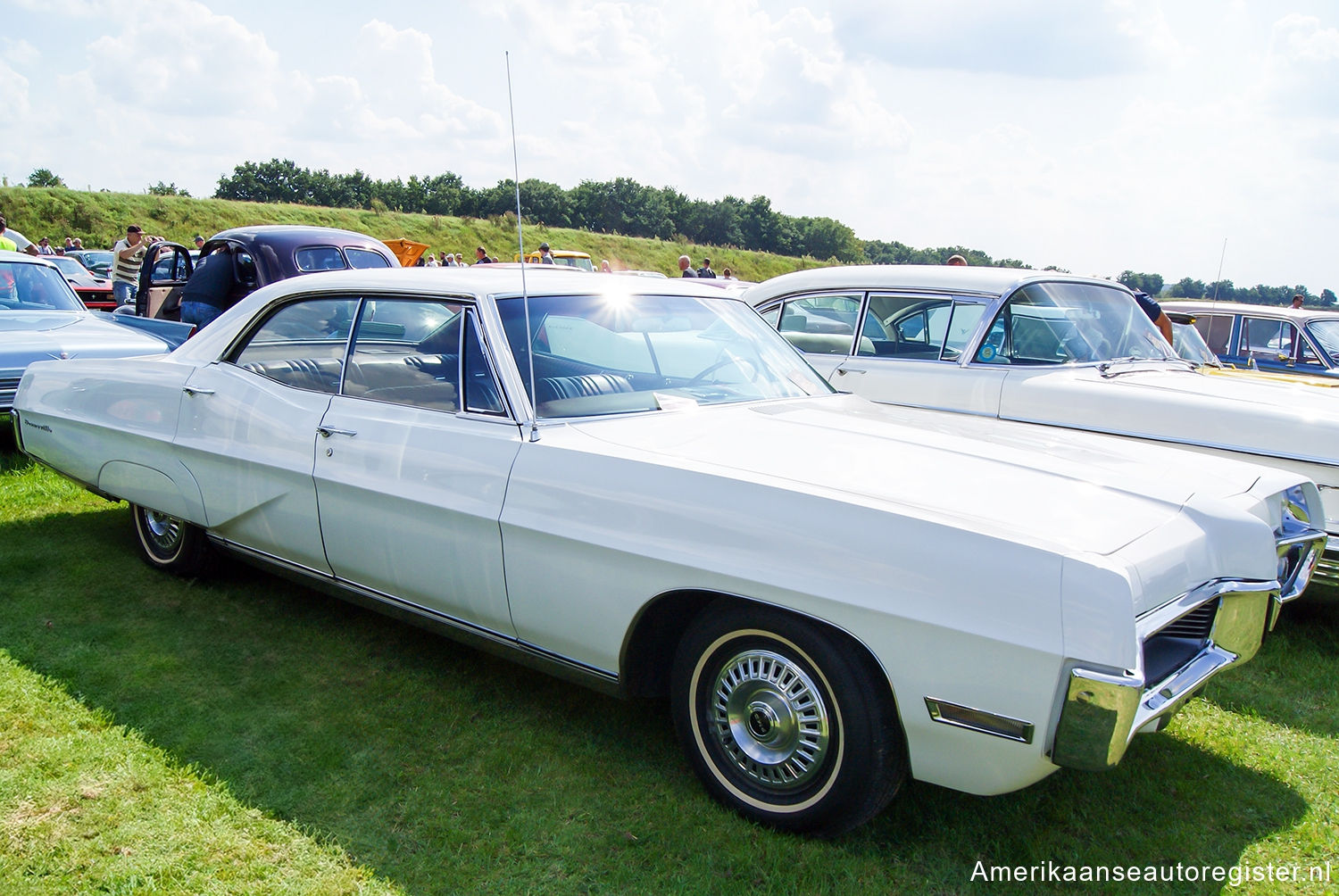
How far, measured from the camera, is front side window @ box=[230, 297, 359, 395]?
3.50m

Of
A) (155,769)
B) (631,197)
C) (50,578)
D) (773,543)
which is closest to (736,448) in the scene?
(773,543)

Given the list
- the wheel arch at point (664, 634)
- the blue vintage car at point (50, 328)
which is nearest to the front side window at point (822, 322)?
the wheel arch at point (664, 634)

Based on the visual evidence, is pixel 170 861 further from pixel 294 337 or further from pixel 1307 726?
pixel 1307 726

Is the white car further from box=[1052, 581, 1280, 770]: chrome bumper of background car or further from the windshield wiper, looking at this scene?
box=[1052, 581, 1280, 770]: chrome bumper of background car

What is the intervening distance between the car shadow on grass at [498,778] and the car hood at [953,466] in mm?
943

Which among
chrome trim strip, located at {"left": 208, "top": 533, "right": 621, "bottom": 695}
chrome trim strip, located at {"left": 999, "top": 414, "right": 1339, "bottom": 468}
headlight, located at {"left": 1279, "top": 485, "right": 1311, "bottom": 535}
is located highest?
headlight, located at {"left": 1279, "top": 485, "right": 1311, "bottom": 535}

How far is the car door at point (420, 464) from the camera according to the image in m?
2.91

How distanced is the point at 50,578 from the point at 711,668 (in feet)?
11.6

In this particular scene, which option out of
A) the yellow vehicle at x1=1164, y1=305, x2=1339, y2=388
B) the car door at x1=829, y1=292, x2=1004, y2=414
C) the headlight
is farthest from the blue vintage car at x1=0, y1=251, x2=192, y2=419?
the yellow vehicle at x1=1164, y1=305, x2=1339, y2=388

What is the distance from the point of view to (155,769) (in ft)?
9.25

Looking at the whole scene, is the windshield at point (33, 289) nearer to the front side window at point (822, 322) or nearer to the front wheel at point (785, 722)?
the front side window at point (822, 322)

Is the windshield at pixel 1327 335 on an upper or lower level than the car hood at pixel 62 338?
upper

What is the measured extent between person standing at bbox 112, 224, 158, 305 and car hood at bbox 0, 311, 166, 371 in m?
3.86

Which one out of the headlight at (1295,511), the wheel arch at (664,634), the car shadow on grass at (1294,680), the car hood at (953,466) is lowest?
the car shadow on grass at (1294,680)
